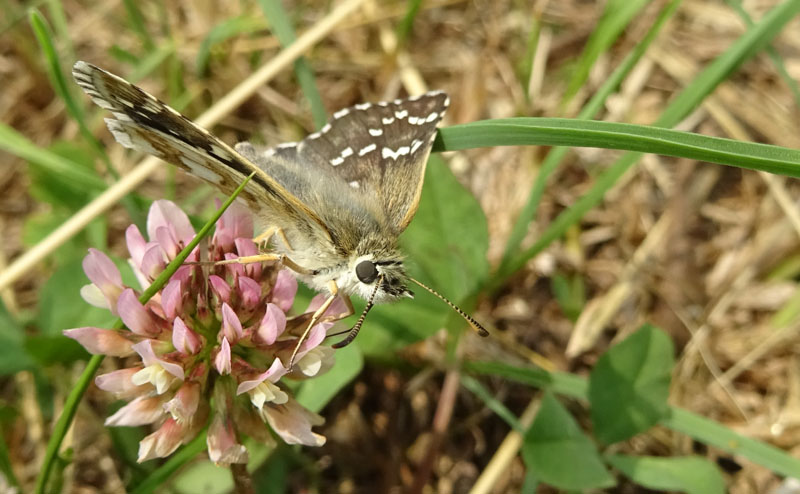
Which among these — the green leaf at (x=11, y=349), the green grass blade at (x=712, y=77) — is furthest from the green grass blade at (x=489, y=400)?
the green leaf at (x=11, y=349)

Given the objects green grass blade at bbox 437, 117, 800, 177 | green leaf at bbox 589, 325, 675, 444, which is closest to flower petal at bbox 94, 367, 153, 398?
green grass blade at bbox 437, 117, 800, 177

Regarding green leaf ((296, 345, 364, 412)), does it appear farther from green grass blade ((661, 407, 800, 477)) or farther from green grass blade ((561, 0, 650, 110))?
green grass blade ((561, 0, 650, 110))

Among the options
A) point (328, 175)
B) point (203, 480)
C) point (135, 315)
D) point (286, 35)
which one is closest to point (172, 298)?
point (135, 315)

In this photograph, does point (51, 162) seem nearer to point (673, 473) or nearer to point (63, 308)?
point (63, 308)

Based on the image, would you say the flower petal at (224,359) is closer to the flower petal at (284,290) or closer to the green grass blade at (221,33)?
the flower petal at (284,290)

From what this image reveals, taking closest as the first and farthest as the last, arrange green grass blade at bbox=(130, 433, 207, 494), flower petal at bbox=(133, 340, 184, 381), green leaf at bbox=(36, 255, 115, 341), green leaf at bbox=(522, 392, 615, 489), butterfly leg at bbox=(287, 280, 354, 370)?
flower petal at bbox=(133, 340, 184, 381) → butterfly leg at bbox=(287, 280, 354, 370) → green grass blade at bbox=(130, 433, 207, 494) → green leaf at bbox=(522, 392, 615, 489) → green leaf at bbox=(36, 255, 115, 341)

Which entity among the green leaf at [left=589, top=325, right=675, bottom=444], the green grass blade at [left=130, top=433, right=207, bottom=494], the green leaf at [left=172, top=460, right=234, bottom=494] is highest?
the green leaf at [left=589, top=325, right=675, bottom=444]

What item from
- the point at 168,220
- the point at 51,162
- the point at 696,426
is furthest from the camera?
the point at 51,162
